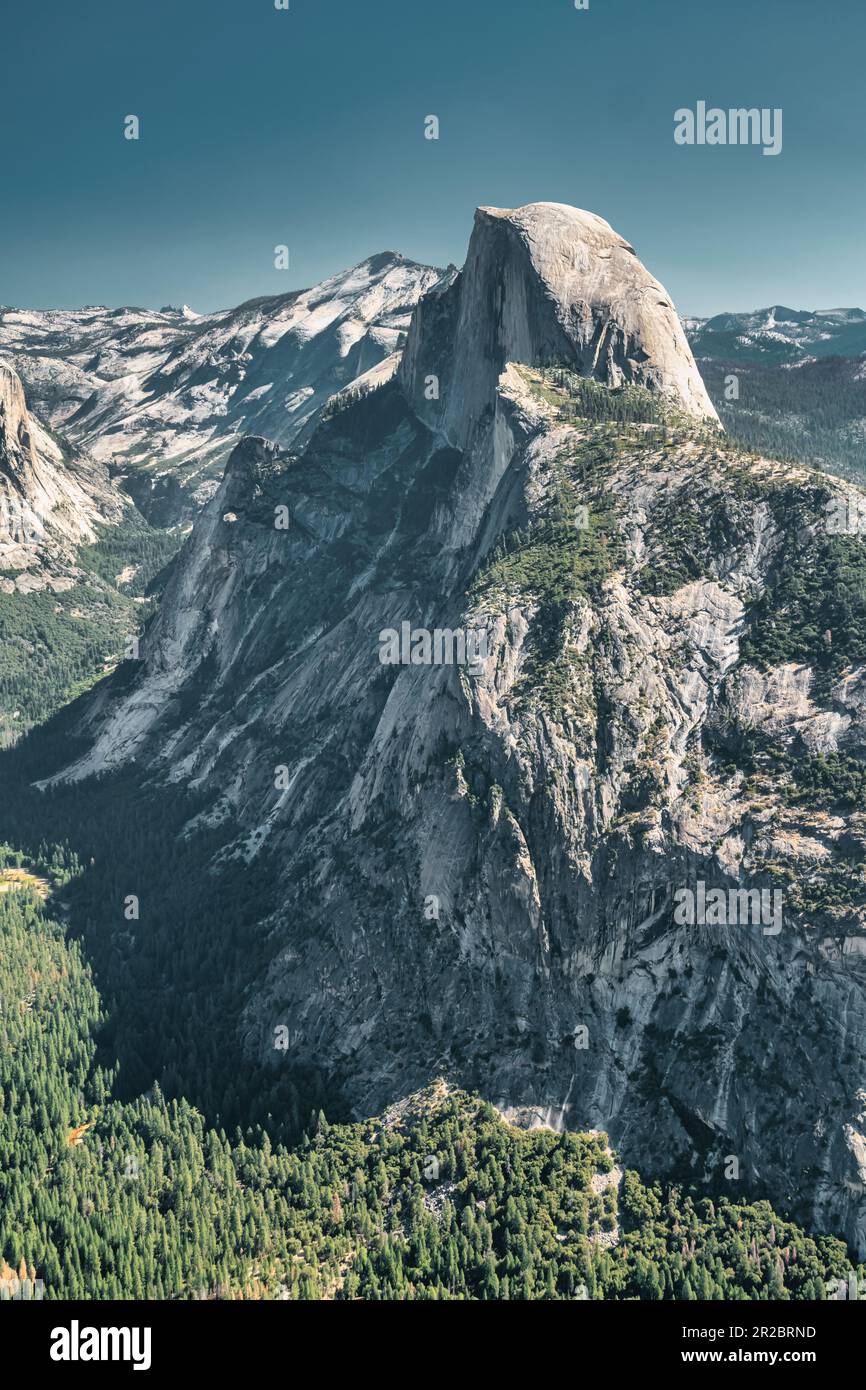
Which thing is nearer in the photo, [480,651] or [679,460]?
[480,651]

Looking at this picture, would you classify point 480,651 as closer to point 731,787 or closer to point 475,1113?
point 731,787

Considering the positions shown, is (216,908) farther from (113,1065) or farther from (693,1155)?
(693,1155)

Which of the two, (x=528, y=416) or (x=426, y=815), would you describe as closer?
(x=426, y=815)

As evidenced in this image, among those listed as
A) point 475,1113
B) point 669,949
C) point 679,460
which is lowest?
point 475,1113

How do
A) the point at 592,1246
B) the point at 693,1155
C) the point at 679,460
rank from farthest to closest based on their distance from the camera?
the point at 679,460, the point at 693,1155, the point at 592,1246

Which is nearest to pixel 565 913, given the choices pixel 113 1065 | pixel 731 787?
pixel 731 787

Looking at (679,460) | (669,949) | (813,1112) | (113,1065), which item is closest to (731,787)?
(669,949)

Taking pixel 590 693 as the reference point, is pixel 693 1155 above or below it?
below

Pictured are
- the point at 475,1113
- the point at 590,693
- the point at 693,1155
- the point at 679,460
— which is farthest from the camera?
the point at 679,460

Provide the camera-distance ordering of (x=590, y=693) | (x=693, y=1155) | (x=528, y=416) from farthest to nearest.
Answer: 1. (x=528, y=416)
2. (x=590, y=693)
3. (x=693, y=1155)
